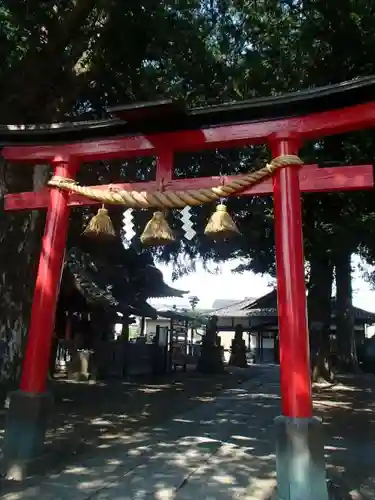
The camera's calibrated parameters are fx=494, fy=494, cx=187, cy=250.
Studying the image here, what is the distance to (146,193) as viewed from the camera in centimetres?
547

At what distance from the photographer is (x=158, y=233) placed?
546 centimetres

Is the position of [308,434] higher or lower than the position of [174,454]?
higher

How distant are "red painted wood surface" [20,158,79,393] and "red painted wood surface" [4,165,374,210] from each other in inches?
9.6

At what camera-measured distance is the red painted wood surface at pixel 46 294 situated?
17.5 feet

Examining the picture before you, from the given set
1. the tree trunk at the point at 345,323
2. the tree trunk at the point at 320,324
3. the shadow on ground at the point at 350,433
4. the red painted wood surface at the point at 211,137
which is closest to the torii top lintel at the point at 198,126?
the red painted wood surface at the point at 211,137

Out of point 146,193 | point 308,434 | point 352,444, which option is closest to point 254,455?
point 352,444

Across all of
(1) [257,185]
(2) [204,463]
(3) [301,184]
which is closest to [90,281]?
(2) [204,463]

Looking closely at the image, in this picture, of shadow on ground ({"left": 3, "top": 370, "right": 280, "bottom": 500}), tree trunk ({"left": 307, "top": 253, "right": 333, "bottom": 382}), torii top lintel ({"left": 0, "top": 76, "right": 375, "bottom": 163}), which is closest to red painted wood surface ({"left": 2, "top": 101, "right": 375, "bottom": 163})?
torii top lintel ({"left": 0, "top": 76, "right": 375, "bottom": 163})

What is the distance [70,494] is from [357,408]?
8.37 m

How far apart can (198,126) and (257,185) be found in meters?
0.92

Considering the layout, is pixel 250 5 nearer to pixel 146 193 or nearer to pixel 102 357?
pixel 146 193

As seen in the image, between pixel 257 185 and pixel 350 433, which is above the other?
pixel 257 185

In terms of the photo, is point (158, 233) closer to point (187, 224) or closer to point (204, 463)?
point (187, 224)

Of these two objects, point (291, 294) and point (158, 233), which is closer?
point (291, 294)
